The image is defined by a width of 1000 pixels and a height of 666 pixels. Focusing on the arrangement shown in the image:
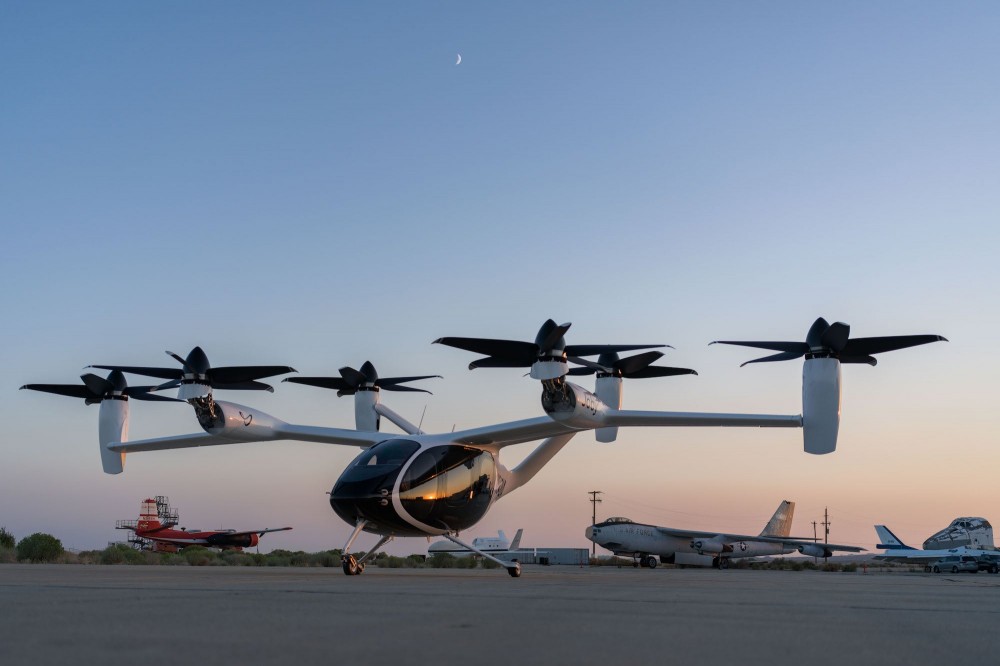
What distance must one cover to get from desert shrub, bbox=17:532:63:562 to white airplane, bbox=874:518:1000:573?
49.7 metres

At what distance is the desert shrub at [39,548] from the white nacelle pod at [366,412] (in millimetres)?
13462

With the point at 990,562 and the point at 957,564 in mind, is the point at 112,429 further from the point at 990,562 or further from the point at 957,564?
the point at 990,562

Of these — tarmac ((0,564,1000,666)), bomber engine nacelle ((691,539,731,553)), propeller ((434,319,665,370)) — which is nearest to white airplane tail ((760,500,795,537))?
bomber engine nacelle ((691,539,731,553))

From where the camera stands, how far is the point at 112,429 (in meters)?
24.7

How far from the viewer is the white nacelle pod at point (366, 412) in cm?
2603

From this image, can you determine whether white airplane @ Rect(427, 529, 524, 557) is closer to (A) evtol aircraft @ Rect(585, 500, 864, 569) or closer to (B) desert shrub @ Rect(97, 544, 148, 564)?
(A) evtol aircraft @ Rect(585, 500, 864, 569)

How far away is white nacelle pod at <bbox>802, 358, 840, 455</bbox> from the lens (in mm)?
20828

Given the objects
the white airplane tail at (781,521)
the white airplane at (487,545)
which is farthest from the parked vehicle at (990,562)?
the white airplane at (487,545)

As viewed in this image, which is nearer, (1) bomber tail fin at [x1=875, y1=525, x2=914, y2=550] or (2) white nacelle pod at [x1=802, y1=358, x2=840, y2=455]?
(2) white nacelle pod at [x1=802, y1=358, x2=840, y2=455]

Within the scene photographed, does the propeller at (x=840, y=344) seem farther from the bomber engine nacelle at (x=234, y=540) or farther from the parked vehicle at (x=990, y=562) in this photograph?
the bomber engine nacelle at (x=234, y=540)

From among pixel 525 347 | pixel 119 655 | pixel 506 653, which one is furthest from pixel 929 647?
pixel 525 347

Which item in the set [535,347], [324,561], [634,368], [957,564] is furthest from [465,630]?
[957,564]

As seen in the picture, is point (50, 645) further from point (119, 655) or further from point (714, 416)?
point (714, 416)

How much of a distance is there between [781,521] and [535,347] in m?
51.3
